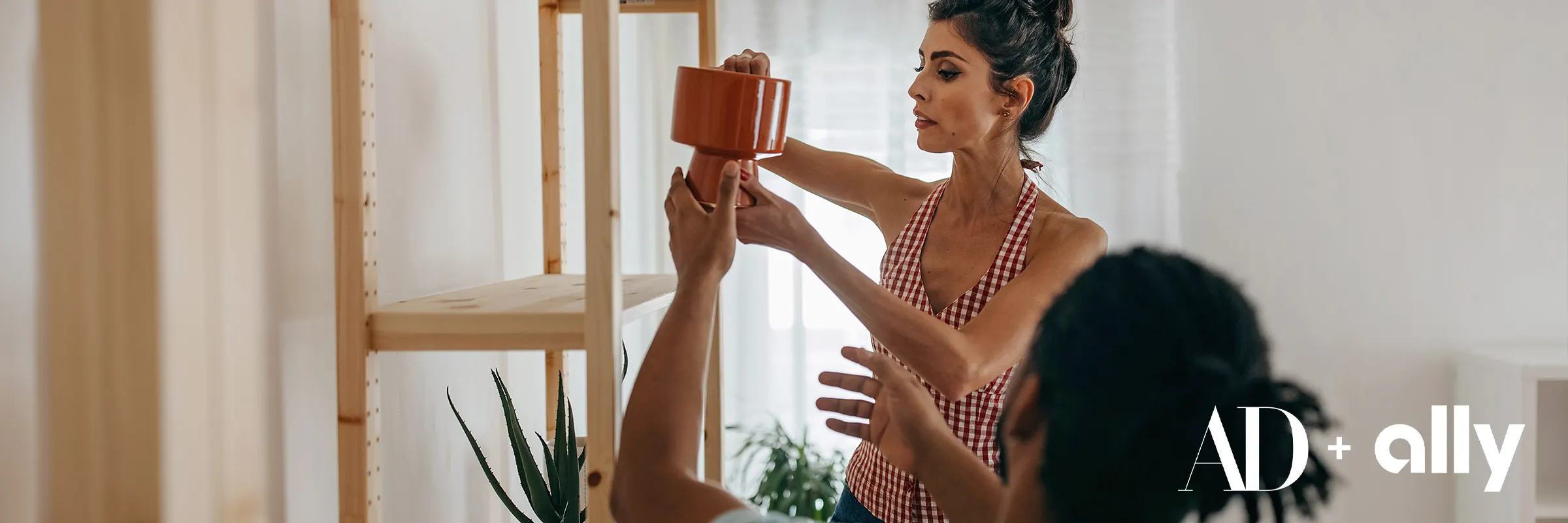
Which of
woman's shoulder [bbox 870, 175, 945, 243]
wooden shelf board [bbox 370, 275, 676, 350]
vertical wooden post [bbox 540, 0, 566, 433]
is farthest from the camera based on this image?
woman's shoulder [bbox 870, 175, 945, 243]

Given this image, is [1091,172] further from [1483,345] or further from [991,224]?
[991,224]

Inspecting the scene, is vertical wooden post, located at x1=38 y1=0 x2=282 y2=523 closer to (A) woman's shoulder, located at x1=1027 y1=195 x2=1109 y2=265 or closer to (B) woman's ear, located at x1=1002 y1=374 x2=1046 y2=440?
(B) woman's ear, located at x1=1002 y1=374 x2=1046 y2=440

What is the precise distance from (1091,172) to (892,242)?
50.5 inches

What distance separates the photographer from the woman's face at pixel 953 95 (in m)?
1.19

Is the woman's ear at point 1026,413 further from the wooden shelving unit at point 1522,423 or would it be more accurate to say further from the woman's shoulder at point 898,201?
the wooden shelving unit at point 1522,423

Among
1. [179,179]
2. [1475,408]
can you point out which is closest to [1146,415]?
[179,179]

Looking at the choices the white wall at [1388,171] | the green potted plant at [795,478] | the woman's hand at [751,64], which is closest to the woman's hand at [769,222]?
the woman's hand at [751,64]

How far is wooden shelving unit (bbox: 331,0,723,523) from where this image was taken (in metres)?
0.80

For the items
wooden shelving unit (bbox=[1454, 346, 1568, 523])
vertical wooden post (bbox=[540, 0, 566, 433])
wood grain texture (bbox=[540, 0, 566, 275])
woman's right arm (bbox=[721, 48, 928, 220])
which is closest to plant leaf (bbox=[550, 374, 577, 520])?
vertical wooden post (bbox=[540, 0, 566, 433])

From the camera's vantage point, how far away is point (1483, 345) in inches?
99.0

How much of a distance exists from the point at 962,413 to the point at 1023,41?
47cm

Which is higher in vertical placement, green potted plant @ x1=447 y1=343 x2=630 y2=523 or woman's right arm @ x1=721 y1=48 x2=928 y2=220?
woman's right arm @ x1=721 y1=48 x2=928 y2=220

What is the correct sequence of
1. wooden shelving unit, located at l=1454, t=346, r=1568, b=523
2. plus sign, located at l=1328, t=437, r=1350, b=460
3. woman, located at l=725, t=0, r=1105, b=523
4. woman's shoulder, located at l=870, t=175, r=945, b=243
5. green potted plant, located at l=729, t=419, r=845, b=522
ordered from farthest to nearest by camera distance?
plus sign, located at l=1328, t=437, r=1350, b=460 → green potted plant, located at l=729, t=419, r=845, b=522 → wooden shelving unit, located at l=1454, t=346, r=1568, b=523 → woman's shoulder, located at l=870, t=175, r=945, b=243 → woman, located at l=725, t=0, r=1105, b=523

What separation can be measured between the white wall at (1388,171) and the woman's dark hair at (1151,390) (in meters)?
2.15
